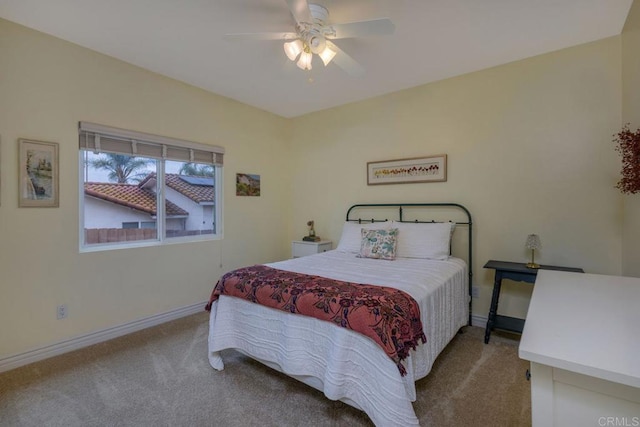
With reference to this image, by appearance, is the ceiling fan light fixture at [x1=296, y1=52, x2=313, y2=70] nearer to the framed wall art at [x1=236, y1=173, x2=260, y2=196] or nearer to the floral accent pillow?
the floral accent pillow

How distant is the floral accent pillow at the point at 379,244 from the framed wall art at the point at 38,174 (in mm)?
2748

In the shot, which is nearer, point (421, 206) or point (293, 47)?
point (293, 47)

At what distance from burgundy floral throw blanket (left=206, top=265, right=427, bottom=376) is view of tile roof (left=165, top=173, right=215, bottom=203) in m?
1.74

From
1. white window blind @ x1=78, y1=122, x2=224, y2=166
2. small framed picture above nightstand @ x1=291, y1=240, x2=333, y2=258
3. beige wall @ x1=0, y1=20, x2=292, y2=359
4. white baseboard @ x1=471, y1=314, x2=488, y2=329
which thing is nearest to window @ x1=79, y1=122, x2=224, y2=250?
white window blind @ x1=78, y1=122, x2=224, y2=166

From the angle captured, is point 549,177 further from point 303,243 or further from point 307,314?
point 303,243

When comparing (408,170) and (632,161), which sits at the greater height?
(408,170)

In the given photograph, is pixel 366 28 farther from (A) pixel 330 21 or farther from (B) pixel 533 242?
(B) pixel 533 242

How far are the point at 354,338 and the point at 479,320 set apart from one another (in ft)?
6.75

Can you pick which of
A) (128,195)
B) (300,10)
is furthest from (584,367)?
(128,195)

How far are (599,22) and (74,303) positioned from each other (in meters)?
4.81

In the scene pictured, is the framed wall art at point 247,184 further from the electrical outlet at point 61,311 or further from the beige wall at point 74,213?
the electrical outlet at point 61,311

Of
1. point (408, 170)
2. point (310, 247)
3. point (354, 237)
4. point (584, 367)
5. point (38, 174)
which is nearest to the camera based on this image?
point (584, 367)

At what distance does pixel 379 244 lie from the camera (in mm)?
2912

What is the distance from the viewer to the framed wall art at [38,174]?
2.28m
